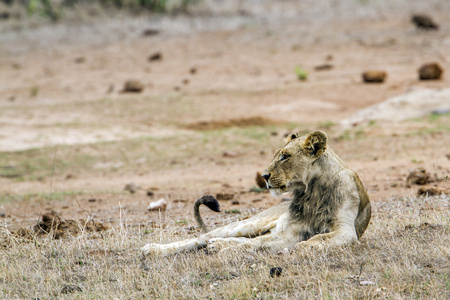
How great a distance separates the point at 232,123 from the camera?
15961 millimetres

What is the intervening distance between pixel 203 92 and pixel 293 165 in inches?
540

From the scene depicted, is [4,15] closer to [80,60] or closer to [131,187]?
[80,60]

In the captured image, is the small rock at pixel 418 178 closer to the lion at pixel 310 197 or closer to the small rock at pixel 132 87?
the lion at pixel 310 197

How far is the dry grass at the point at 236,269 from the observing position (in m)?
4.48

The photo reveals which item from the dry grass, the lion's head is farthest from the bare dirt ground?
the lion's head

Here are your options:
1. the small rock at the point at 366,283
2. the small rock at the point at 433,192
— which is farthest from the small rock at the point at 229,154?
the small rock at the point at 366,283

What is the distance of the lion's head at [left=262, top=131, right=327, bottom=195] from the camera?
5391 mm

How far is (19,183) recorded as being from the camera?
11750mm

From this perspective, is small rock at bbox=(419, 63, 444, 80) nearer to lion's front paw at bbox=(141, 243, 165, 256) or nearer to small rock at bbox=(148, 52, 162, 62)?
small rock at bbox=(148, 52, 162, 62)

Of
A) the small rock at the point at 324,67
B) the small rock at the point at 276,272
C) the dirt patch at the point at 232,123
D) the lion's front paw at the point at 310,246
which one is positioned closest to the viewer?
the small rock at the point at 276,272

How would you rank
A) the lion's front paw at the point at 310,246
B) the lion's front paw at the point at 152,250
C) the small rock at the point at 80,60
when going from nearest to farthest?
1. the lion's front paw at the point at 310,246
2. the lion's front paw at the point at 152,250
3. the small rock at the point at 80,60

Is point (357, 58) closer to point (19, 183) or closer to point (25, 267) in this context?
point (19, 183)


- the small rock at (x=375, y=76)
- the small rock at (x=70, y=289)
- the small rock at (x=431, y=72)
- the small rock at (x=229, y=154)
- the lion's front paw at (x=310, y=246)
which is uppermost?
the lion's front paw at (x=310, y=246)

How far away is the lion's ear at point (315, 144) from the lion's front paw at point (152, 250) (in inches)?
60.2
